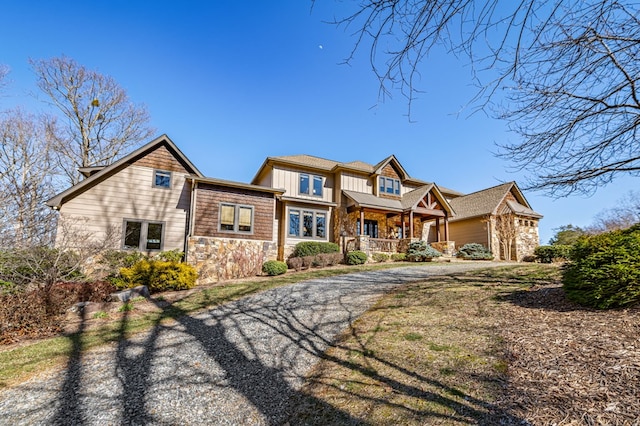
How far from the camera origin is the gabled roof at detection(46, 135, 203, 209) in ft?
41.9

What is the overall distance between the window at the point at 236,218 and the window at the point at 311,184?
4979 millimetres

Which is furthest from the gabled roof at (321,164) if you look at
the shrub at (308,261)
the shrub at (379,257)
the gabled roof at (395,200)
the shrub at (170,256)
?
the shrub at (170,256)

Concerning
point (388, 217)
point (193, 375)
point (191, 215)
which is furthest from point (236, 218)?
point (388, 217)

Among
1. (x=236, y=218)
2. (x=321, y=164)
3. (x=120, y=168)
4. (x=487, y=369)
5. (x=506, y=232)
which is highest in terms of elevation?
(x=321, y=164)

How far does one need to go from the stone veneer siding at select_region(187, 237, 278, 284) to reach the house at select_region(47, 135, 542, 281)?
0.05m

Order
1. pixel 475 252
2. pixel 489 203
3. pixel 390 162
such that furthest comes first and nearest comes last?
pixel 390 162, pixel 489 203, pixel 475 252

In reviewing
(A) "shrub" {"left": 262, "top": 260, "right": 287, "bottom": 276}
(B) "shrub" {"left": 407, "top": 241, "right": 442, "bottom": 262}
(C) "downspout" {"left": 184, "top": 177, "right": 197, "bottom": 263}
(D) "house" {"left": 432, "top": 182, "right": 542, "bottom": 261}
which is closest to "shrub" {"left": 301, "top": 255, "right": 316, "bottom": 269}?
(A) "shrub" {"left": 262, "top": 260, "right": 287, "bottom": 276}

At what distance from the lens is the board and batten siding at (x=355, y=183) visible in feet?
66.6

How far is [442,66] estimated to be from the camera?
10.8 feet

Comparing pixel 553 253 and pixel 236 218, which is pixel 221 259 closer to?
pixel 236 218

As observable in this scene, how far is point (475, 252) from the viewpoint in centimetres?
1944

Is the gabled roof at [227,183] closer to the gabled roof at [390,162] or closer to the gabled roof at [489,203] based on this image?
the gabled roof at [390,162]

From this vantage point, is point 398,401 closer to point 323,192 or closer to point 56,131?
point 323,192

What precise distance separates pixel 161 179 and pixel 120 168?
71.3 inches
